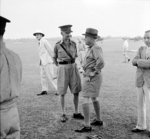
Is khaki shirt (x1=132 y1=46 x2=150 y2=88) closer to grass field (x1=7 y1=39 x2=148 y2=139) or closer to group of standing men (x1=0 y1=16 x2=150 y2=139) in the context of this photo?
group of standing men (x1=0 y1=16 x2=150 y2=139)

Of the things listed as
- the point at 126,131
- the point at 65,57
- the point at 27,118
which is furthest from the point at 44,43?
the point at 126,131

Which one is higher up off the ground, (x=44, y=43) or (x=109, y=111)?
(x=44, y=43)

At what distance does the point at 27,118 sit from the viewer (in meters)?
5.24

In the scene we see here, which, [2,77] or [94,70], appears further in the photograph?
[94,70]

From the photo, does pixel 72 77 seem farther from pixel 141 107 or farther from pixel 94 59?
pixel 141 107

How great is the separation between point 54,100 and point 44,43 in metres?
2.00

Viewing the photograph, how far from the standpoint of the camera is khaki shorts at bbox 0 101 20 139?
2.22 m

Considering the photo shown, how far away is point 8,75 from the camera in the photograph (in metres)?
2.26

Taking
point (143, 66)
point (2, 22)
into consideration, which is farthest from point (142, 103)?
point (2, 22)

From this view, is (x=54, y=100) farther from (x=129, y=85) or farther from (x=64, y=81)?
(x=129, y=85)

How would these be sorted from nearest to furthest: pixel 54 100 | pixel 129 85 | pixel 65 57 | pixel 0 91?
pixel 0 91 < pixel 65 57 < pixel 54 100 < pixel 129 85

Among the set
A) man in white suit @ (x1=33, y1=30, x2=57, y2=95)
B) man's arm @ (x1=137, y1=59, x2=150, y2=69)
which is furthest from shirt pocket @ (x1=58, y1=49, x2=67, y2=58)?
man in white suit @ (x1=33, y1=30, x2=57, y2=95)

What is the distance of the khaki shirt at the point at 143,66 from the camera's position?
3.98m

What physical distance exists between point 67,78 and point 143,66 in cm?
183
